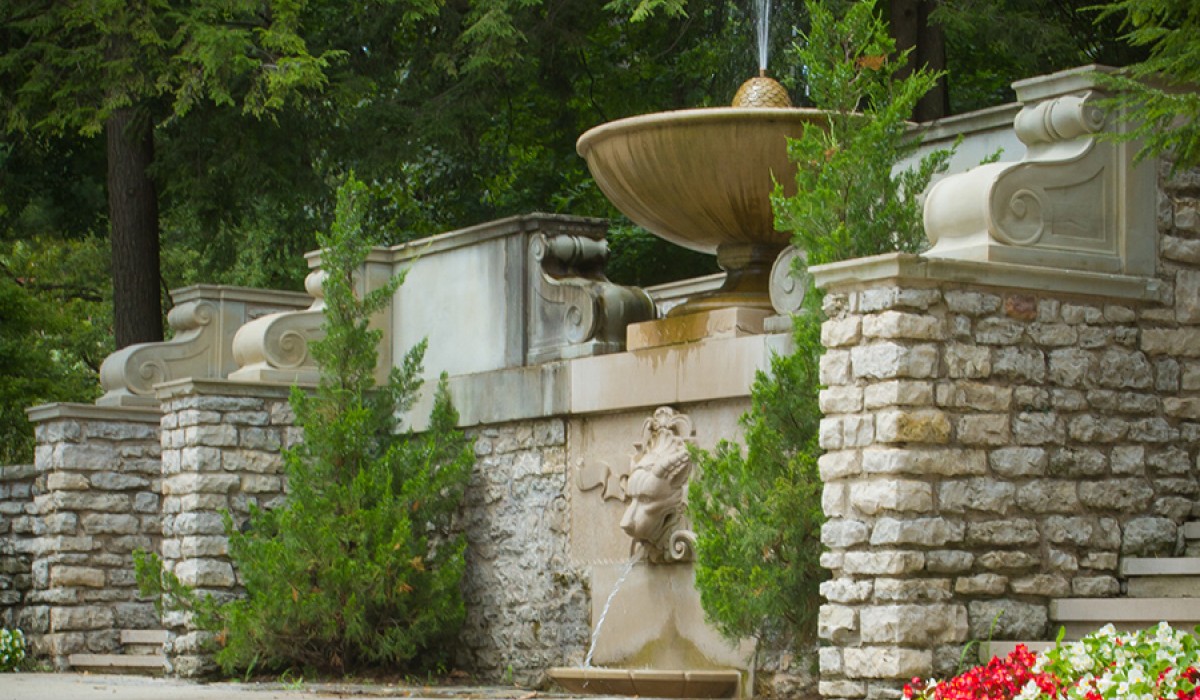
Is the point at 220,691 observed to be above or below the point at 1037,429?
below

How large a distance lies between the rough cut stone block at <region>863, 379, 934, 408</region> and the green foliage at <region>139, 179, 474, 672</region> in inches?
160

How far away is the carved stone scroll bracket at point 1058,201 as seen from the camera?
927 cm

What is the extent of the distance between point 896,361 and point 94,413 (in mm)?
8371

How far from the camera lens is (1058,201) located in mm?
9531

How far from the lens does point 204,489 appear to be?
13328mm

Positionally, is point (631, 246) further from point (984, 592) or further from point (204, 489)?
point (984, 592)

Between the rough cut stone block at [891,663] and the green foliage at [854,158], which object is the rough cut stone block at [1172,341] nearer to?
the green foliage at [854,158]

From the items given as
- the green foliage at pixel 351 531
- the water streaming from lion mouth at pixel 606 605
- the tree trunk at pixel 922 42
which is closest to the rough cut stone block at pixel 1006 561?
the water streaming from lion mouth at pixel 606 605

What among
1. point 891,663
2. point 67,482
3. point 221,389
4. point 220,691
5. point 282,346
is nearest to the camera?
point 891,663

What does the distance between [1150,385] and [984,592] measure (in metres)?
1.56

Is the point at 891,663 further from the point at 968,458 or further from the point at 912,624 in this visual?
the point at 968,458

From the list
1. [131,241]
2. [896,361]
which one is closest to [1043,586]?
[896,361]

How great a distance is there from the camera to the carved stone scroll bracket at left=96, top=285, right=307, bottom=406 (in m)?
15.4

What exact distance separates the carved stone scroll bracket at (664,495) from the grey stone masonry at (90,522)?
5724 mm
